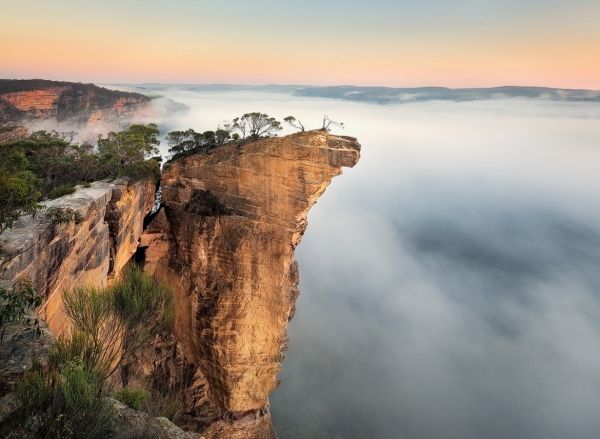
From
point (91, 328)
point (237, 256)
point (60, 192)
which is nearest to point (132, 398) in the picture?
point (91, 328)

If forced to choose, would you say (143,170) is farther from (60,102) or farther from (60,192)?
(60,102)

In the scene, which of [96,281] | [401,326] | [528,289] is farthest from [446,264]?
[96,281]

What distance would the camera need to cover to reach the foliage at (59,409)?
24.0ft

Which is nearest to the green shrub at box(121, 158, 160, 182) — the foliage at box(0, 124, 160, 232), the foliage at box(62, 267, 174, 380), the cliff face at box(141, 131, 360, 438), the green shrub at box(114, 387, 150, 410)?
the foliage at box(0, 124, 160, 232)

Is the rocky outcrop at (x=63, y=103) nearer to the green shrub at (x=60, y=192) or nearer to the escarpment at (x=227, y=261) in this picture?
the escarpment at (x=227, y=261)

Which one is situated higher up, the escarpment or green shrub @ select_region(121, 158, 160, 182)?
green shrub @ select_region(121, 158, 160, 182)

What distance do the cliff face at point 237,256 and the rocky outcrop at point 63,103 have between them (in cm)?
5289

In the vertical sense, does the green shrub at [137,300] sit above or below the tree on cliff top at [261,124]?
below

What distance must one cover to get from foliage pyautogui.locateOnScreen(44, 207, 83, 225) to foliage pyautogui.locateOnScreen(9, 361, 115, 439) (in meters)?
9.12

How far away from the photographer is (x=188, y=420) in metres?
29.4

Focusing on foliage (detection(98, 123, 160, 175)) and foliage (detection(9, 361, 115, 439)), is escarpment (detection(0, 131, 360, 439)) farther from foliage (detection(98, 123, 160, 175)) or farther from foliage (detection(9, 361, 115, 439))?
foliage (detection(9, 361, 115, 439))

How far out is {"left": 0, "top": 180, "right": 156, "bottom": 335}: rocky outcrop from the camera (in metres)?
13.6

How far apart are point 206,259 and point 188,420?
12.6m

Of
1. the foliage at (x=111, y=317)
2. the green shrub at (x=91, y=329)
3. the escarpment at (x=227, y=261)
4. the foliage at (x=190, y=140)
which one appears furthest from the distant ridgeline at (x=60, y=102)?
the green shrub at (x=91, y=329)
